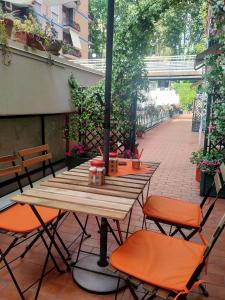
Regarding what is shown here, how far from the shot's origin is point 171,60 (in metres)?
18.0

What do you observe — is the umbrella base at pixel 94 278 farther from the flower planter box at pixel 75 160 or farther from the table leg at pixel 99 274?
the flower planter box at pixel 75 160

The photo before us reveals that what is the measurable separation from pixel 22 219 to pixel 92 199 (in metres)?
0.72

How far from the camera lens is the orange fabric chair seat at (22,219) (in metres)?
2.01

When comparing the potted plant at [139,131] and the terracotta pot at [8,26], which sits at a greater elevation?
the terracotta pot at [8,26]

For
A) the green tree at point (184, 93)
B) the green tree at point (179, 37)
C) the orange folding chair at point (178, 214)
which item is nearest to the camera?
the orange folding chair at point (178, 214)

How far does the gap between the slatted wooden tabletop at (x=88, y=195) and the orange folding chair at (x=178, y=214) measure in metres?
0.31

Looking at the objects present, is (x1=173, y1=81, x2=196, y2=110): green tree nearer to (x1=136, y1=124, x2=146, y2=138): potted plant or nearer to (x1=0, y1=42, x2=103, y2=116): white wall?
(x1=136, y1=124, x2=146, y2=138): potted plant

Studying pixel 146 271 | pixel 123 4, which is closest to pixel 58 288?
pixel 146 271

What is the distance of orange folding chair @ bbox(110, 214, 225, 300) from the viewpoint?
1.40 meters

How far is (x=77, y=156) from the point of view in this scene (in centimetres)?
499

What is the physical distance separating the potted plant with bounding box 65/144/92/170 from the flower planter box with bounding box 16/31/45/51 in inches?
75.5

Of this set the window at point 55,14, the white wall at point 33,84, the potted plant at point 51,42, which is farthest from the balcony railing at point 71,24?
the potted plant at point 51,42

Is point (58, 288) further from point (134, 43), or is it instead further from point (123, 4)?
point (123, 4)

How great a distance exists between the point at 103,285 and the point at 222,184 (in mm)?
1227
